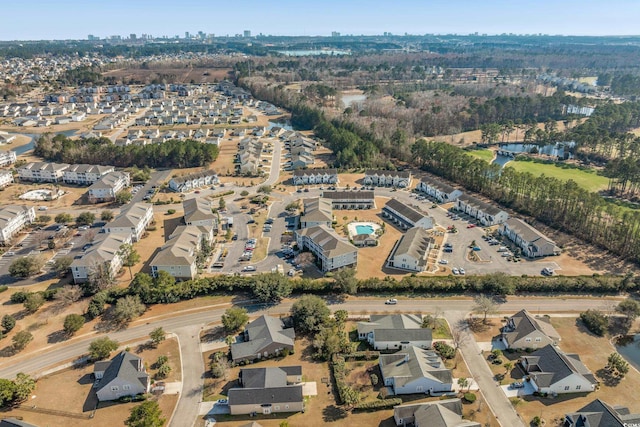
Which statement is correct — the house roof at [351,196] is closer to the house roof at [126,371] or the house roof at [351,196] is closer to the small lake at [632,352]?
the small lake at [632,352]

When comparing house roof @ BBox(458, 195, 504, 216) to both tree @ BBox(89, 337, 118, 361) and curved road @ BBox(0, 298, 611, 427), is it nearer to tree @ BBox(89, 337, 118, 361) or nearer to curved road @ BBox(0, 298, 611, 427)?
curved road @ BBox(0, 298, 611, 427)

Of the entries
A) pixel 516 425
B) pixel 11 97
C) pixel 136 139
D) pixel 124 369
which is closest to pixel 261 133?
pixel 136 139

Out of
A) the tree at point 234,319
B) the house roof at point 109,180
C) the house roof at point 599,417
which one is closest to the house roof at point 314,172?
the house roof at point 109,180

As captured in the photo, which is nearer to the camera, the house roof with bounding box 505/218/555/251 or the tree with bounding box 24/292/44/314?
the tree with bounding box 24/292/44/314

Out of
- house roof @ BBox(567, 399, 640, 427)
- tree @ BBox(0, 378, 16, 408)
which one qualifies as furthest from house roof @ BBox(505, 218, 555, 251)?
tree @ BBox(0, 378, 16, 408)

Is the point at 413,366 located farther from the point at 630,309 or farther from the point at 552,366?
the point at 630,309
